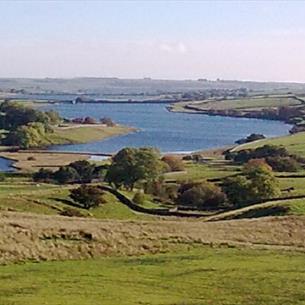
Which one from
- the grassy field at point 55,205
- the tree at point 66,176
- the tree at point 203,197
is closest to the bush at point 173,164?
the tree at point 66,176

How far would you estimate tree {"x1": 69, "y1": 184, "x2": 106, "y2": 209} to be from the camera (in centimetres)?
6016

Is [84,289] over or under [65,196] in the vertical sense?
over

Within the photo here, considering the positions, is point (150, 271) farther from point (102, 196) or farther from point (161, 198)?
point (161, 198)

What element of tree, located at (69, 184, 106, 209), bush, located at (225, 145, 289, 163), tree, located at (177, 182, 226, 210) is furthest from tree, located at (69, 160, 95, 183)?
tree, located at (69, 184, 106, 209)

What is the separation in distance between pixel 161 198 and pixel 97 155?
217 feet

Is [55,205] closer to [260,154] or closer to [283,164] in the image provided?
[283,164]

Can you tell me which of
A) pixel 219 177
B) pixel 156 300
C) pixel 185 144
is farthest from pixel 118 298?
pixel 185 144

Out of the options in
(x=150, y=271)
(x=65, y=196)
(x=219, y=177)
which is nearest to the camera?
(x=150, y=271)

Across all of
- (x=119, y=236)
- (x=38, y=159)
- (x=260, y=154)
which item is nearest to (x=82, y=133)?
(x=38, y=159)

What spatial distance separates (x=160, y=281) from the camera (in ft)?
82.3

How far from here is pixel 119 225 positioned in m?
37.5

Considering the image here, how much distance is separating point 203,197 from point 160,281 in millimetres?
45195

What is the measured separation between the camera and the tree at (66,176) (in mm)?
89319

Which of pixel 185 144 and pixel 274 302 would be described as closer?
pixel 274 302
